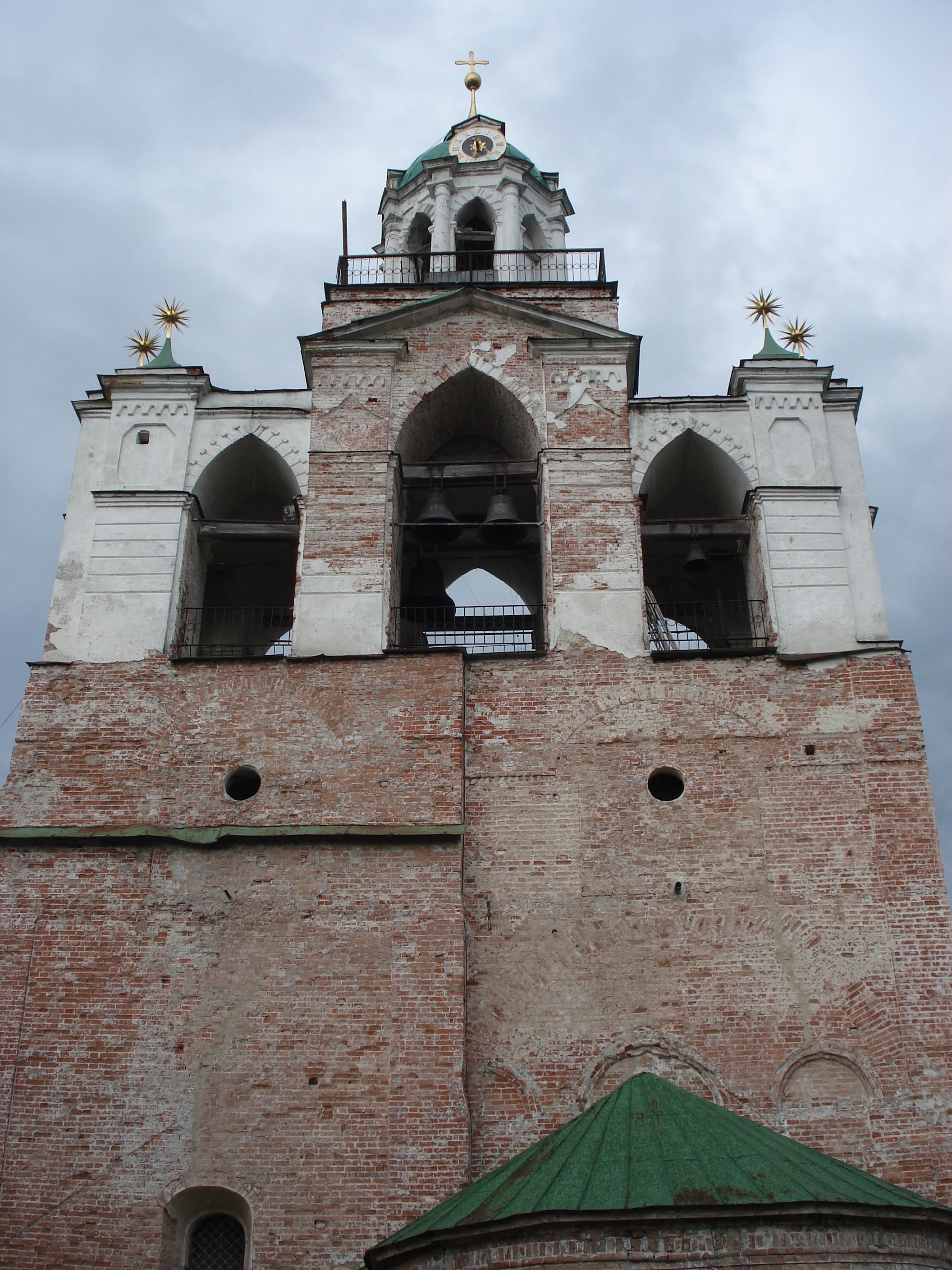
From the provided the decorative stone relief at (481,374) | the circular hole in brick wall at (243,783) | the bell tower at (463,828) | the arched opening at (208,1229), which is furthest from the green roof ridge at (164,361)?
the arched opening at (208,1229)

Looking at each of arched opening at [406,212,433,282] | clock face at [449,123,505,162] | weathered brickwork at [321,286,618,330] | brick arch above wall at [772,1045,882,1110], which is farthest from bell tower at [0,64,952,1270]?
clock face at [449,123,505,162]

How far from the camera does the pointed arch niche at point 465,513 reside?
569 inches

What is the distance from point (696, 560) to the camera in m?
14.7

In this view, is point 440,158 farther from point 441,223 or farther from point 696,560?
point 696,560

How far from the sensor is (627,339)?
Answer: 599 inches

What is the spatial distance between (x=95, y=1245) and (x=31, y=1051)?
5.56 feet

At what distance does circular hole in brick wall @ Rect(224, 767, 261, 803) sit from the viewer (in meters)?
12.7

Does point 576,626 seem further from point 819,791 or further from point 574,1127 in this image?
point 574,1127

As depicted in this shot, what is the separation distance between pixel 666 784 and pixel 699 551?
10.4 feet

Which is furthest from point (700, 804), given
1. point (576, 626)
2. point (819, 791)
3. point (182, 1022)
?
point (182, 1022)

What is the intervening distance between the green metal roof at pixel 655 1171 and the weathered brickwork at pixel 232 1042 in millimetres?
945

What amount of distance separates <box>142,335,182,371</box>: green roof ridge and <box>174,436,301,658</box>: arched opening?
1.39 m

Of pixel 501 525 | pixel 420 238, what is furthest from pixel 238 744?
pixel 420 238

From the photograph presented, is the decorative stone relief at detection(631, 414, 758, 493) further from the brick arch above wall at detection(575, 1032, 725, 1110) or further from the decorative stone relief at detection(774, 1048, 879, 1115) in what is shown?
the decorative stone relief at detection(774, 1048, 879, 1115)
